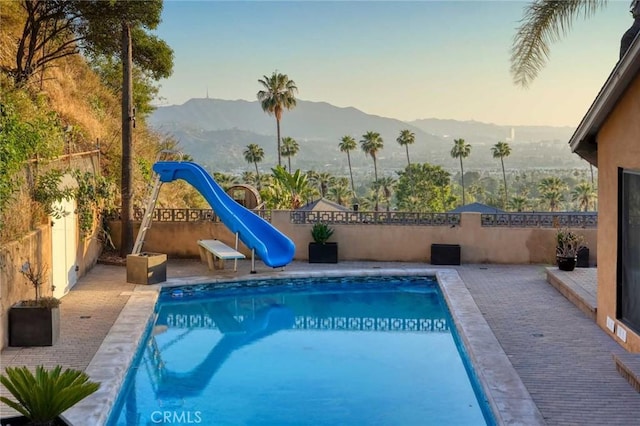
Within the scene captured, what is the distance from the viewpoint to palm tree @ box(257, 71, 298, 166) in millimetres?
48312

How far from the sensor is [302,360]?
9.77 meters

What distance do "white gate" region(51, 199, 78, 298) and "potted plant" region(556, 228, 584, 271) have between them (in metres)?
9.78

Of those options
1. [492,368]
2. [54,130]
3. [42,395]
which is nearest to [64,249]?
[54,130]

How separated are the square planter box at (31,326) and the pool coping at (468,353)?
2.56 ft

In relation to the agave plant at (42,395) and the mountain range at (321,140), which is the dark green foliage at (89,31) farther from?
the mountain range at (321,140)

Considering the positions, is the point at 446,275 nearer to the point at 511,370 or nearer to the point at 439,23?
the point at 511,370

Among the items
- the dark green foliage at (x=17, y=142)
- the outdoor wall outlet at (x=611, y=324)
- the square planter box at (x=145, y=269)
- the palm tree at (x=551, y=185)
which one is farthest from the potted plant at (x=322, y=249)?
the palm tree at (x=551, y=185)

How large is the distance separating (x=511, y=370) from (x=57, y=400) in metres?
5.13

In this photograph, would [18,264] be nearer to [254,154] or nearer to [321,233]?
[321,233]

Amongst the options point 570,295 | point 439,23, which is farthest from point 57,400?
point 439,23

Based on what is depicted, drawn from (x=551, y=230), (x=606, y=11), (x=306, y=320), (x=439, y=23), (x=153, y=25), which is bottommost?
(x=306, y=320)

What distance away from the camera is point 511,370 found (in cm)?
802

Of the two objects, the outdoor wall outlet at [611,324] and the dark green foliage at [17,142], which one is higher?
the dark green foliage at [17,142]

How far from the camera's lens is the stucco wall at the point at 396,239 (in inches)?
645
